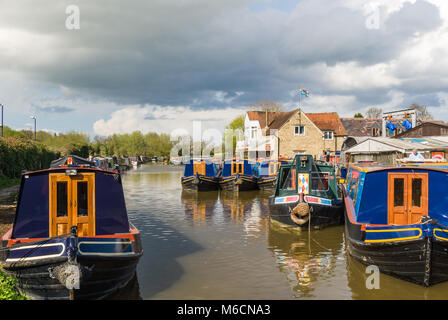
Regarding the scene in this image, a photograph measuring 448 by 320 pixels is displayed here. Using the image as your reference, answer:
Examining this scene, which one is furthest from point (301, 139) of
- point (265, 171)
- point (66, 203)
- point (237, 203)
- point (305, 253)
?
point (66, 203)

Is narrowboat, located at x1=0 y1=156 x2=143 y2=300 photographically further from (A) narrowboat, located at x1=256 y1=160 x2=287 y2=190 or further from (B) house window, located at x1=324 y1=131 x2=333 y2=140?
(B) house window, located at x1=324 y1=131 x2=333 y2=140

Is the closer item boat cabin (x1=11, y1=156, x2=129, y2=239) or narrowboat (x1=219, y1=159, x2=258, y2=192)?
boat cabin (x1=11, y1=156, x2=129, y2=239)

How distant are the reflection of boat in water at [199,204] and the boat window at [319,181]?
5195mm

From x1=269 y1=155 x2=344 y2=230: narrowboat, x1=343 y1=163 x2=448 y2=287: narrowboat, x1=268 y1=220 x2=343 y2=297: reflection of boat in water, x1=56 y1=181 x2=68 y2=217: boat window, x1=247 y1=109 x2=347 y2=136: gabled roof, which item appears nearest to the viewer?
x1=56 y1=181 x2=68 y2=217: boat window

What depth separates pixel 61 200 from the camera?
799cm

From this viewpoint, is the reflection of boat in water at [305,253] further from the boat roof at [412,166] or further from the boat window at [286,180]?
the boat roof at [412,166]

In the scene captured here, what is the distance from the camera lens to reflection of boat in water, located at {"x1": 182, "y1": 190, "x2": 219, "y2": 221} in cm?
1822

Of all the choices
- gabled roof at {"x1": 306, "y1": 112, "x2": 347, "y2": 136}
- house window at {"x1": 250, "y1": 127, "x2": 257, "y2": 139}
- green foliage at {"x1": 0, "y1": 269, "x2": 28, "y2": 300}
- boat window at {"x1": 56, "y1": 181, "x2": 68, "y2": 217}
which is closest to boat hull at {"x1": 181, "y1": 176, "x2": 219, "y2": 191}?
boat window at {"x1": 56, "y1": 181, "x2": 68, "y2": 217}

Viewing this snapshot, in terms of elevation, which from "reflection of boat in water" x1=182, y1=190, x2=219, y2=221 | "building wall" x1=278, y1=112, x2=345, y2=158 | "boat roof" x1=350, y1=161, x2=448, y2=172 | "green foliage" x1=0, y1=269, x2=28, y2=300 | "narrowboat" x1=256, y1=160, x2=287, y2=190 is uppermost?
"building wall" x1=278, y1=112, x2=345, y2=158

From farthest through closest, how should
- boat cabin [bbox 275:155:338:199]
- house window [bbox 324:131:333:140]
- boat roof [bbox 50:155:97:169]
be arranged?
house window [bbox 324:131:333:140], boat cabin [bbox 275:155:338:199], boat roof [bbox 50:155:97:169]

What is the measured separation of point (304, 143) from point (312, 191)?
2979cm

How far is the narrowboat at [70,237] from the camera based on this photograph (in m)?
6.67

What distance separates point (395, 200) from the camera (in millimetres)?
9602
